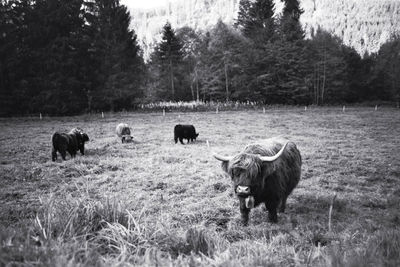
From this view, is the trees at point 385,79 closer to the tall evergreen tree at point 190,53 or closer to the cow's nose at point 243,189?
the tall evergreen tree at point 190,53

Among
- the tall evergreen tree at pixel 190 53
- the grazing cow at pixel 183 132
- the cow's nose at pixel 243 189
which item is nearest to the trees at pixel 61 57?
the tall evergreen tree at pixel 190 53

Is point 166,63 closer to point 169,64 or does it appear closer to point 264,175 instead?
point 169,64

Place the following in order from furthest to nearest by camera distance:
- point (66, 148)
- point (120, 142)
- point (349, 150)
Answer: point (120, 142) < point (349, 150) < point (66, 148)

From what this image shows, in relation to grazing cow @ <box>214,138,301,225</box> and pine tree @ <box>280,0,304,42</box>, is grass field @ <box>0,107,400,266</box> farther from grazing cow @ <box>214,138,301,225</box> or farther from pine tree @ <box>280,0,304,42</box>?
pine tree @ <box>280,0,304,42</box>

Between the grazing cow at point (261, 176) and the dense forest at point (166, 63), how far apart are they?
30.5 m

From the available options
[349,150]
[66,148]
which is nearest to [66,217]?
[66,148]

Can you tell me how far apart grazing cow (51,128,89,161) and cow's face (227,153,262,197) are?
26.7ft

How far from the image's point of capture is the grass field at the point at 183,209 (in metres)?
2.17

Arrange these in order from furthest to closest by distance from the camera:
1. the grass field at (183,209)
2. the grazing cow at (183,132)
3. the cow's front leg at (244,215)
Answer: the grazing cow at (183,132) → the cow's front leg at (244,215) → the grass field at (183,209)

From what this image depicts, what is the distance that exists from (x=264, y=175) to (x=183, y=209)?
201cm

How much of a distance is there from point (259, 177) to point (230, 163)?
58cm

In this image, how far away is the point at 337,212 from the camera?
5879 millimetres

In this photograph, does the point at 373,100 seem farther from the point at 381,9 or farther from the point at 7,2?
the point at 381,9

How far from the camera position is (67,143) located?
35.9 feet
